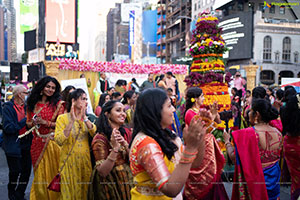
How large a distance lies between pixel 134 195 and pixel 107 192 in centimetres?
114

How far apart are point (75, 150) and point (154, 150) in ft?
6.97

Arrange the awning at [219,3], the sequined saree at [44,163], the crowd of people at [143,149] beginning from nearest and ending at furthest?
the crowd of people at [143,149] → the sequined saree at [44,163] → the awning at [219,3]

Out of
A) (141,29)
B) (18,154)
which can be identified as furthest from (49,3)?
(18,154)

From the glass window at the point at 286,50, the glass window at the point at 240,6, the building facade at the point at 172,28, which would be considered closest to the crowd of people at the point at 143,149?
the glass window at the point at 286,50

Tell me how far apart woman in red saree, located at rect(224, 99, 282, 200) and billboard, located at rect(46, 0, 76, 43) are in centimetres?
4725

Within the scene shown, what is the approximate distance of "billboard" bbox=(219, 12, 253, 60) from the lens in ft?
119

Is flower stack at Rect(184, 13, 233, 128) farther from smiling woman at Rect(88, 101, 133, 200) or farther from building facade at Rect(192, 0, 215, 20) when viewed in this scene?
building facade at Rect(192, 0, 215, 20)

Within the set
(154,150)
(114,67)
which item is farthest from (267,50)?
(154,150)

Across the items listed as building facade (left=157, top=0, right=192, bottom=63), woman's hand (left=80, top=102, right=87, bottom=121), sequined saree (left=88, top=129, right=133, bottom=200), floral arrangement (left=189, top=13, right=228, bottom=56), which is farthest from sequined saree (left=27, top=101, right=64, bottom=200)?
building facade (left=157, top=0, right=192, bottom=63)

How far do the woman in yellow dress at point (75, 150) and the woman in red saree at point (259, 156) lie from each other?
1.86 meters

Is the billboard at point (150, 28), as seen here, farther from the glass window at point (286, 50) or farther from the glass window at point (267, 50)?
the glass window at point (286, 50)

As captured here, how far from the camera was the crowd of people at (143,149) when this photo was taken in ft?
6.56

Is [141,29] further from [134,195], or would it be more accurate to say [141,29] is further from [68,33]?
[134,195]

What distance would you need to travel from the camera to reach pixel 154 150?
1901mm
